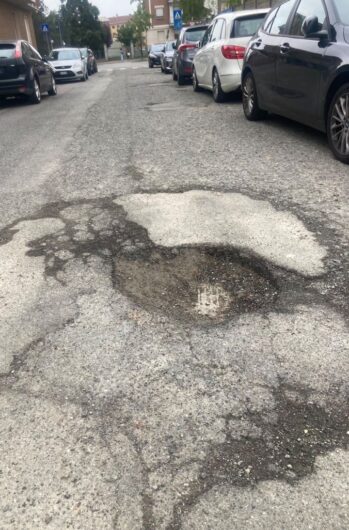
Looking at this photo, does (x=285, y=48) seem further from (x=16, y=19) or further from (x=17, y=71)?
(x=16, y=19)

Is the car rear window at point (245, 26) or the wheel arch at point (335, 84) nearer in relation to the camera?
the wheel arch at point (335, 84)

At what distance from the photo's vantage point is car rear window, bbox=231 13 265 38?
9.95 meters

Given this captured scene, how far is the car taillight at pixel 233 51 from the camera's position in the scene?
379 inches

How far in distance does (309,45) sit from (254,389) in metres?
4.93

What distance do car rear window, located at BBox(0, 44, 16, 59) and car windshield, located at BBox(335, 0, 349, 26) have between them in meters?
9.74

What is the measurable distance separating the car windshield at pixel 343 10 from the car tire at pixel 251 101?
7.37 ft

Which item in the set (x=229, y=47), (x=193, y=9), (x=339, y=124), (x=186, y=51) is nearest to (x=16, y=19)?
(x=193, y=9)

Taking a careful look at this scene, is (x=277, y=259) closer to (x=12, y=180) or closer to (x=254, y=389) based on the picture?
(x=254, y=389)

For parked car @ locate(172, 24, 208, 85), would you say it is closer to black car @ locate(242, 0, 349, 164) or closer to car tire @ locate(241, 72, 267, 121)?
car tire @ locate(241, 72, 267, 121)

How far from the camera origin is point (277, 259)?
3533 mm

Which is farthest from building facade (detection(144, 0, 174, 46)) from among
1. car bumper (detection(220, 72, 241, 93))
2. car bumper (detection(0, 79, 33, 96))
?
car bumper (detection(220, 72, 241, 93))

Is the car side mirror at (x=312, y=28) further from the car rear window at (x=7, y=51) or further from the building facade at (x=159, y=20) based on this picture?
the building facade at (x=159, y=20)

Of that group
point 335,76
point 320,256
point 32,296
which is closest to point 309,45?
point 335,76

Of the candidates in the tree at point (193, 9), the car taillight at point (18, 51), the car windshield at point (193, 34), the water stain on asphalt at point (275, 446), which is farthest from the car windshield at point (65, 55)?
the water stain on asphalt at point (275, 446)
